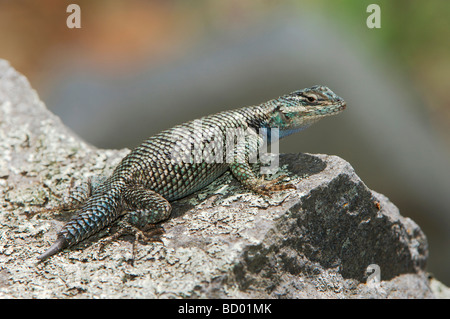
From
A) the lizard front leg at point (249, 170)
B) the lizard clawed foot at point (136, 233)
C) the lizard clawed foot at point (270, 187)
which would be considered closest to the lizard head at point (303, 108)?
the lizard front leg at point (249, 170)

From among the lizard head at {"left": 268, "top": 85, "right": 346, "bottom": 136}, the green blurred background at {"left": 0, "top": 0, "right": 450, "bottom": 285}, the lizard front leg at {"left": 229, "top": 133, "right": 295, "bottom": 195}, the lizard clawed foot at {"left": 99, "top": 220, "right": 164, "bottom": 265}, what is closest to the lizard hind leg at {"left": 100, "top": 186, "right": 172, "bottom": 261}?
the lizard clawed foot at {"left": 99, "top": 220, "right": 164, "bottom": 265}

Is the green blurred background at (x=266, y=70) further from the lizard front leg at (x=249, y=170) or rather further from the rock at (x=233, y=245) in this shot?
the lizard front leg at (x=249, y=170)

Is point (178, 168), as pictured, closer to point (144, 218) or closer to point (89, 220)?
point (144, 218)

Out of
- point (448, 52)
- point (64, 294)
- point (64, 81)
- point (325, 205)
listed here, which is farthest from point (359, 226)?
point (64, 81)

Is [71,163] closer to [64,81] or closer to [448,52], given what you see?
[64,81]

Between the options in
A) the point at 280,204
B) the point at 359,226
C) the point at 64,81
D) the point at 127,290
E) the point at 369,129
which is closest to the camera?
the point at 127,290

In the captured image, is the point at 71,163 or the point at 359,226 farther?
the point at 71,163
